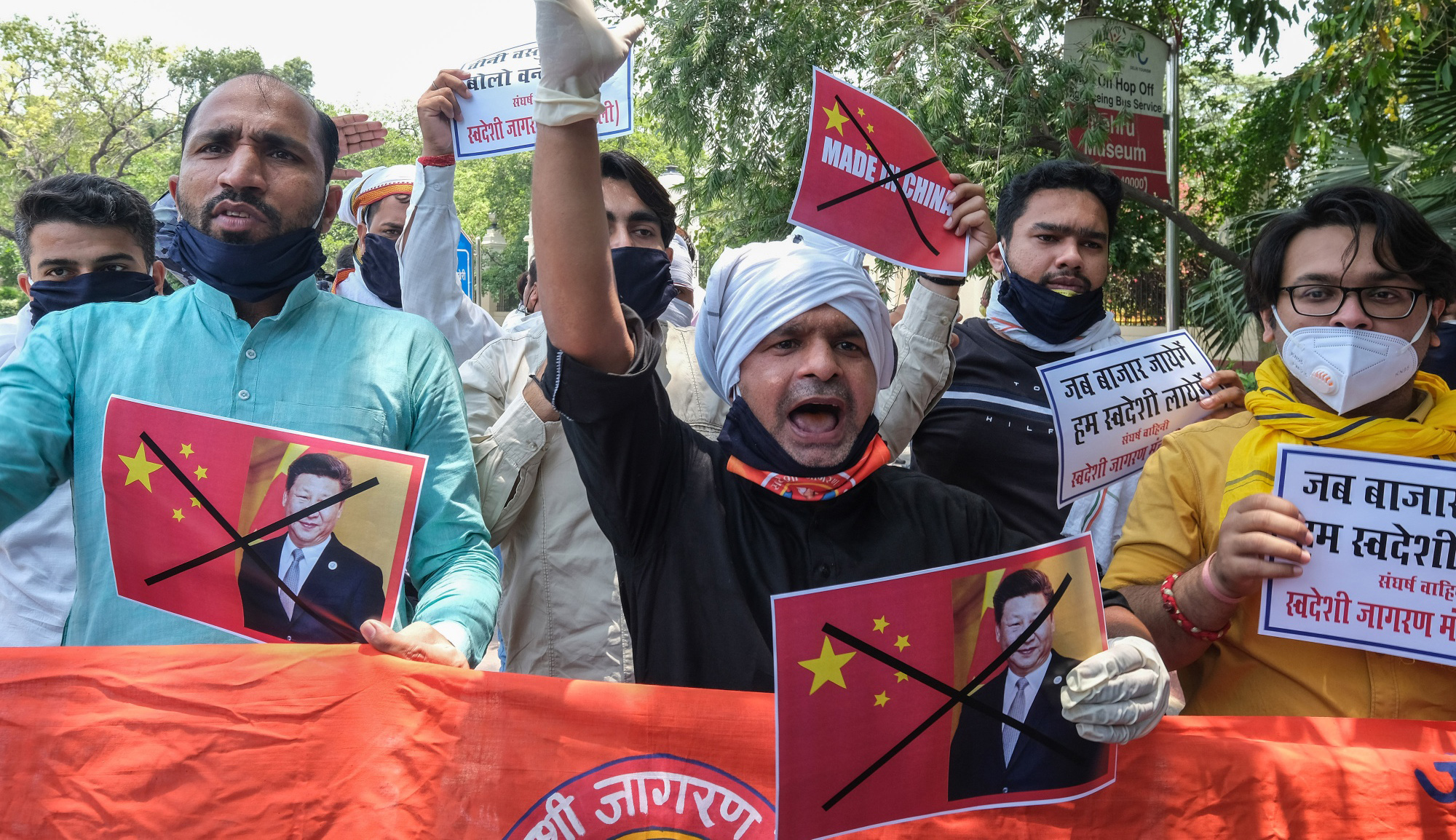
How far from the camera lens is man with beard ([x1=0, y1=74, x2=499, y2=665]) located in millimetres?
1956

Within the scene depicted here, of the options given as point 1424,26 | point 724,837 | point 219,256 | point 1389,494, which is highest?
point 1424,26

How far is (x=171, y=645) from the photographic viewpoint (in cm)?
192

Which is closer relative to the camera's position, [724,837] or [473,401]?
[724,837]

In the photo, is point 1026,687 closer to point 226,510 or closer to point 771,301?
point 771,301

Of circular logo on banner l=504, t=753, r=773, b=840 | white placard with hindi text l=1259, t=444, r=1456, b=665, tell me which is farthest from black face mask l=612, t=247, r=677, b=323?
white placard with hindi text l=1259, t=444, r=1456, b=665

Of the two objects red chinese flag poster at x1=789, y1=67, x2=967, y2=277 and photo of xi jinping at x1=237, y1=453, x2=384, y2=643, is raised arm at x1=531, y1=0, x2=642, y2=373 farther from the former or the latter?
red chinese flag poster at x1=789, y1=67, x2=967, y2=277

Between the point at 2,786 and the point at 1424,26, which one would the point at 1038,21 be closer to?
the point at 1424,26

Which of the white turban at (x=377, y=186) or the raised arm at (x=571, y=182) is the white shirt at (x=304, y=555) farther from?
the white turban at (x=377, y=186)

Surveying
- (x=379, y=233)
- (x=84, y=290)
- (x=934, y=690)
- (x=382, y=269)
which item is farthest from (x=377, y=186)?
(x=934, y=690)

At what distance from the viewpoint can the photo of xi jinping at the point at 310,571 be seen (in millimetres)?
1893

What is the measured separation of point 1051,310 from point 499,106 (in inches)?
67.2

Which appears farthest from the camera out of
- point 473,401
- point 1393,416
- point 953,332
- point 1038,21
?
point 1038,21

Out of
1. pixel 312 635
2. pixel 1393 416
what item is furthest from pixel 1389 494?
pixel 312 635

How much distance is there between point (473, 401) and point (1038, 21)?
268 inches
